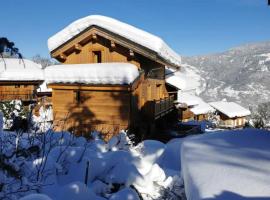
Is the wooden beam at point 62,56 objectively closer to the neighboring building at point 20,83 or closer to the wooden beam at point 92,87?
the wooden beam at point 92,87

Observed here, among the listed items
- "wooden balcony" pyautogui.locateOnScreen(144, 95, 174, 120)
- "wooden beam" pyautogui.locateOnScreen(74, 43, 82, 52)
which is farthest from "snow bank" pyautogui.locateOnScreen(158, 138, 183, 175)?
"wooden beam" pyautogui.locateOnScreen(74, 43, 82, 52)

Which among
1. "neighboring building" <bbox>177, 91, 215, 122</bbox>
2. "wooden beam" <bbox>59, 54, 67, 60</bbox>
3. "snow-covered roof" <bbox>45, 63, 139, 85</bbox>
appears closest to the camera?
"snow-covered roof" <bbox>45, 63, 139, 85</bbox>

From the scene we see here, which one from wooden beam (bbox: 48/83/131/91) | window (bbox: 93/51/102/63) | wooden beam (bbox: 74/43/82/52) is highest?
wooden beam (bbox: 74/43/82/52)

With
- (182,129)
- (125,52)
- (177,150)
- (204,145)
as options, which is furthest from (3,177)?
(182,129)

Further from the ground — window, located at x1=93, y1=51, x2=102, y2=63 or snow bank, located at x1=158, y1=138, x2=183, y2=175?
window, located at x1=93, y1=51, x2=102, y2=63

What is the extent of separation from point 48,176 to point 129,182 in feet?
4.58

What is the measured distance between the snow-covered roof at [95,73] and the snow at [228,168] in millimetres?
9519

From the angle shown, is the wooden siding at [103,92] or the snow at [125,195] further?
the wooden siding at [103,92]

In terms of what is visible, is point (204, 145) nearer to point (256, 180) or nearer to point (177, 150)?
point (256, 180)

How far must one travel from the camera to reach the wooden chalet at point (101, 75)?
48.3ft

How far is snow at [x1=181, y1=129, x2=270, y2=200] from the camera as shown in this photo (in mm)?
2289

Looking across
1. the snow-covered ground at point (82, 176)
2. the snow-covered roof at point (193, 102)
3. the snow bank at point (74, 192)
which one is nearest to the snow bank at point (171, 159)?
the snow-covered ground at point (82, 176)

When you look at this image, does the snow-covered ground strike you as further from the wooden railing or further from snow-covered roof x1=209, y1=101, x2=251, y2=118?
snow-covered roof x1=209, y1=101, x2=251, y2=118

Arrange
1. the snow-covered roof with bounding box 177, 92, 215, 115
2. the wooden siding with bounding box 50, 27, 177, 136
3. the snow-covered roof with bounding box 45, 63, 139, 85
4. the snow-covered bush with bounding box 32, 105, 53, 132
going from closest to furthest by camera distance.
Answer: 1. the snow-covered bush with bounding box 32, 105, 53, 132
2. the snow-covered roof with bounding box 45, 63, 139, 85
3. the wooden siding with bounding box 50, 27, 177, 136
4. the snow-covered roof with bounding box 177, 92, 215, 115
